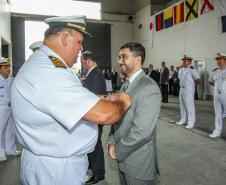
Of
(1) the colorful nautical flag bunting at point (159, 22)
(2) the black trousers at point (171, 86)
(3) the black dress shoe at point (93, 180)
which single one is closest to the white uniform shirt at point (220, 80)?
(3) the black dress shoe at point (93, 180)

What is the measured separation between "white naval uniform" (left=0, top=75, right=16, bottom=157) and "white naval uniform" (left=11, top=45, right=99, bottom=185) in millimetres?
3190

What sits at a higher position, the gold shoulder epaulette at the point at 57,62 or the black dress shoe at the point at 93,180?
the gold shoulder epaulette at the point at 57,62

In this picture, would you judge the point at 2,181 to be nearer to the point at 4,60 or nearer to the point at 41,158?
the point at 4,60

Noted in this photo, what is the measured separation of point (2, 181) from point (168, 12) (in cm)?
1353

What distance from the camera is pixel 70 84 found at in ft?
3.91

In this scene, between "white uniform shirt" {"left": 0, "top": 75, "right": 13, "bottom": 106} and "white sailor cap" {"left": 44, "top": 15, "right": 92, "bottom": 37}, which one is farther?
"white uniform shirt" {"left": 0, "top": 75, "right": 13, "bottom": 106}

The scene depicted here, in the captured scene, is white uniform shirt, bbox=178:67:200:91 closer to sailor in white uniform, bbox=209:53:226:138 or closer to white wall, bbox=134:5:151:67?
sailor in white uniform, bbox=209:53:226:138

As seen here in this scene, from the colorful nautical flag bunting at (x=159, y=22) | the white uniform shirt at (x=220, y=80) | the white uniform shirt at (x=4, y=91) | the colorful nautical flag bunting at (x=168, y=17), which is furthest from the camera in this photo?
the colorful nautical flag bunting at (x=159, y=22)

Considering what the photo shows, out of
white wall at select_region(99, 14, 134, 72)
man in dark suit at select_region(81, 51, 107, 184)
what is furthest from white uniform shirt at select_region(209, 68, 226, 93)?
white wall at select_region(99, 14, 134, 72)

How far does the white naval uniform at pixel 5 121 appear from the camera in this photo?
4.36 metres

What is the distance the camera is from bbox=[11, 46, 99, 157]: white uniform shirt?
1171mm

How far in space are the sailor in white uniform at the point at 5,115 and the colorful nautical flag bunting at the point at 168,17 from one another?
11877mm

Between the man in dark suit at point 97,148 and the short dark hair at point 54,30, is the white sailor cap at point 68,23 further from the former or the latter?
the man in dark suit at point 97,148

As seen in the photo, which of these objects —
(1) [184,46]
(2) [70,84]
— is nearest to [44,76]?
(2) [70,84]
